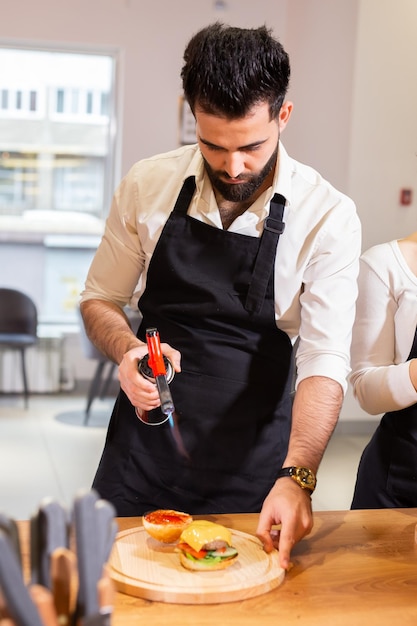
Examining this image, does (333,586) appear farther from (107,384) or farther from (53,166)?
(53,166)

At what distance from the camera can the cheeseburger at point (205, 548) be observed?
4.88 ft

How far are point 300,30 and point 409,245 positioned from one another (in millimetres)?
5495

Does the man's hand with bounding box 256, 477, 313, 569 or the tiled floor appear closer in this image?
the man's hand with bounding box 256, 477, 313, 569

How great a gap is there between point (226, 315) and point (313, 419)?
0.33 metres

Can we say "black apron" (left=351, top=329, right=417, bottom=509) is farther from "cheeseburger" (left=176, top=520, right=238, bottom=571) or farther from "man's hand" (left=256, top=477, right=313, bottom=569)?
"cheeseburger" (left=176, top=520, right=238, bottom=571)

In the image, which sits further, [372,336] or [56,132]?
[56,132]

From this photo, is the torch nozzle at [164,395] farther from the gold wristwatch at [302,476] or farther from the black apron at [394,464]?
the black apron at [394,464]

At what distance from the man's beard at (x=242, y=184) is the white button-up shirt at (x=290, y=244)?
7 cm

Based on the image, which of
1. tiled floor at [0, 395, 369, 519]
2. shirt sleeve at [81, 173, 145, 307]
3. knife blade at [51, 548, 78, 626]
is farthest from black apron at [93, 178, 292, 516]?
tiled floor at [0, 395, 369, 519]

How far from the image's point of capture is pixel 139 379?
1.70 m

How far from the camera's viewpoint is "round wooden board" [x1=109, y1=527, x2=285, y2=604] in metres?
1.40

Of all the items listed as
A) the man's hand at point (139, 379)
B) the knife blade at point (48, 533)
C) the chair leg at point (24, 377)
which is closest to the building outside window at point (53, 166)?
the chair leg at point (24, 377)

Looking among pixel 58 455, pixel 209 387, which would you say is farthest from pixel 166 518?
pixel 58 455

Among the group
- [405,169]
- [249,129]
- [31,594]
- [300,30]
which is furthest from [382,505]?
[300,30]
